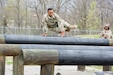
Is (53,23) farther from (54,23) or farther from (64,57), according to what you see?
(64,57)

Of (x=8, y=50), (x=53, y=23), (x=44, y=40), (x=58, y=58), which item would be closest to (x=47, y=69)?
(x=58, y=58)

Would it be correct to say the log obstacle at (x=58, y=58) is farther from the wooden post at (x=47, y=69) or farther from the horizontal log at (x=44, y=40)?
the horizontal log at (x=44, y=40)

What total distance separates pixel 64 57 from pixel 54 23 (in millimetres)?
6381

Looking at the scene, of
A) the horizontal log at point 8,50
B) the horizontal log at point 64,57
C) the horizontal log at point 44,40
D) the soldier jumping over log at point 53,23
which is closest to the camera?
the horizontal log at point 64,57

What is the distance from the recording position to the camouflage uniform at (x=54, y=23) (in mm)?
8461

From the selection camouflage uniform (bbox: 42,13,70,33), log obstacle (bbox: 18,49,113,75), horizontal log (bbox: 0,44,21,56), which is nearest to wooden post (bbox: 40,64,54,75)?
log obstacle (bbox: 18,49,113,75)

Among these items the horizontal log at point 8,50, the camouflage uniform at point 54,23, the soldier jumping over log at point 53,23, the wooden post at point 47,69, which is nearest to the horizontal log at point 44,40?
the soldier jumping over log at point 53,23

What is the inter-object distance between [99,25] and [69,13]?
4409 millimetres

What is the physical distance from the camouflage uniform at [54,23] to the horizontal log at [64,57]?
19.1ft

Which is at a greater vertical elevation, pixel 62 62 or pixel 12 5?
pixel 12 5

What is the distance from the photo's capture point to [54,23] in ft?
28.6

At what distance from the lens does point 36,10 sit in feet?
120

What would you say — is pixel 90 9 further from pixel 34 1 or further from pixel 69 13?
pixel 34 1

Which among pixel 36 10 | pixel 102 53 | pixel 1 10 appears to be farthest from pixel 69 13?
pixel 102 53
